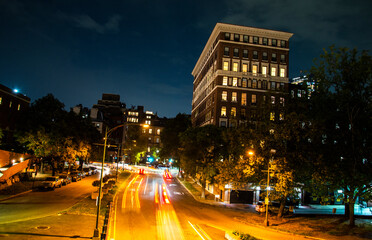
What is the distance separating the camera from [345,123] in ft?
102

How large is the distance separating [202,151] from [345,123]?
2421 cm

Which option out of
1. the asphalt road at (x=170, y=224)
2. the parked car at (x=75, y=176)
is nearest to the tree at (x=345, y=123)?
the asphalt road at (x=170, y=224)

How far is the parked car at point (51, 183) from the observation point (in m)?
41.6

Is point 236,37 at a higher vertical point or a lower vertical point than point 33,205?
higher

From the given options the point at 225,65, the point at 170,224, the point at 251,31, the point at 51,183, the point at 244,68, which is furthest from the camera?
the point at 251,31

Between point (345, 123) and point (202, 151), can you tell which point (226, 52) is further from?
point (345, 123)

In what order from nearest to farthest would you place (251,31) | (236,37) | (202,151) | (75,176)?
1. (202,151)
2. (75,176)
3. (251,31)
4. (236,37)

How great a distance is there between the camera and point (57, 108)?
57.9 m

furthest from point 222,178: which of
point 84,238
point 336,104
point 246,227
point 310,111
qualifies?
point 84,238

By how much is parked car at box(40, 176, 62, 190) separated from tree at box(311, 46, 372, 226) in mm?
36025

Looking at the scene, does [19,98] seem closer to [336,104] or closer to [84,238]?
[84,238]

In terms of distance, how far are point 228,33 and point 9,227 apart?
59.1 meters

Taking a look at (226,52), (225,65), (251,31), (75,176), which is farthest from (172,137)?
(251,31)

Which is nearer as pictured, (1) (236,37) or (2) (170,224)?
(2) (170,224)
